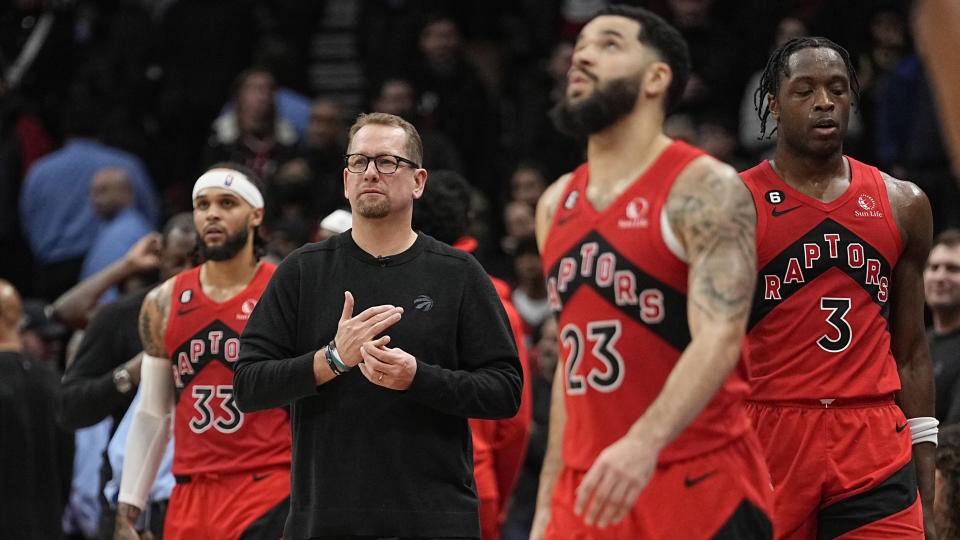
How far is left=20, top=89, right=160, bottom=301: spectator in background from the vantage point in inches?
498

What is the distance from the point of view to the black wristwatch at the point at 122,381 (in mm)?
6770

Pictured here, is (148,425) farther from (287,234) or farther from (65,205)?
(65,205)

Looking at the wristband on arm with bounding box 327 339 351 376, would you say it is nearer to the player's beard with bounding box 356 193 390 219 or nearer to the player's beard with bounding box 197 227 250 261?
the player's beard with bounding box 356 193 390 219

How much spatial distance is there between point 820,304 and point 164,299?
3012 mm

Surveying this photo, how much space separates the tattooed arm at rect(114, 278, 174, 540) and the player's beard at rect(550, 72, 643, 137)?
286 cm

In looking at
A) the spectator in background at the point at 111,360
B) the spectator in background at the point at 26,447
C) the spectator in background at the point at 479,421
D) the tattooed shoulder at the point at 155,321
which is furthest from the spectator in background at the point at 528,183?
the tattooed shoulder at the point at 155,321

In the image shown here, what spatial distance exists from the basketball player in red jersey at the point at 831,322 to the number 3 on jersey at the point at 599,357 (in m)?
1.33

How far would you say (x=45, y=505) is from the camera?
9000 millimetres

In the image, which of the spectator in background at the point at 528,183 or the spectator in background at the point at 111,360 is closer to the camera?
the spectator in background at the point at 111,360

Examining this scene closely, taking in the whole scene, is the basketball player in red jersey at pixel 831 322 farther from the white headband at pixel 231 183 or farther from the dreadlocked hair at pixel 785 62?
the white headband at pixel 231 183

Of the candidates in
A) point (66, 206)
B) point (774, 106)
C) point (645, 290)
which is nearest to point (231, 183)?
point (774, 106)

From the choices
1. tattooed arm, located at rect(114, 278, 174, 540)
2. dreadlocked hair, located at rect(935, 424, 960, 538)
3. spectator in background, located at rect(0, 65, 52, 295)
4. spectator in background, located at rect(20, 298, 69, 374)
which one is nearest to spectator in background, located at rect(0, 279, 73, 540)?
spectator in background, located at rect(20, 298, 69, 374)

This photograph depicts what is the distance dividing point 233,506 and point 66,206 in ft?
24.1

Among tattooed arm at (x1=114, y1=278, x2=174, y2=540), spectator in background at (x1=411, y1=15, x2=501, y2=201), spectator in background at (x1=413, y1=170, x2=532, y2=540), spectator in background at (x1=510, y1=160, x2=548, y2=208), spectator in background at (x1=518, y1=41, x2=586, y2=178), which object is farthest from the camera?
spectator in background at (x1=411, y1=15, x2=501, y2=201)
